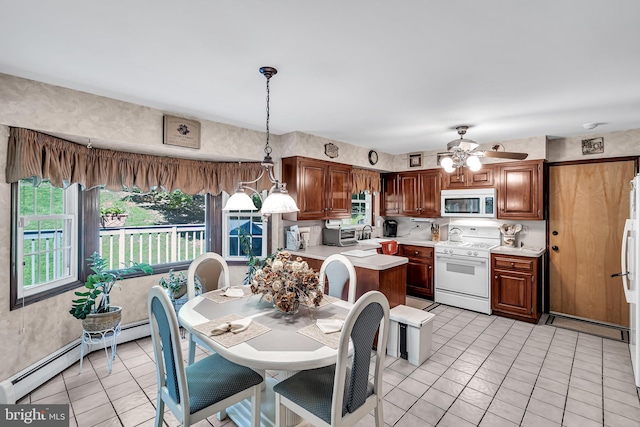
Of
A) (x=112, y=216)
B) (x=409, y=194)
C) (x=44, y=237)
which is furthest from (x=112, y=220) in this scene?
(x=409, y=194)

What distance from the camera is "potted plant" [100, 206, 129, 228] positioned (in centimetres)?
339

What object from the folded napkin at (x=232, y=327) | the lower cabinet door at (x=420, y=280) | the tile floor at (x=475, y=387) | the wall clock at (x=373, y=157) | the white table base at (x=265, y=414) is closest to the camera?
the folded napkin at (x=232, y=327)

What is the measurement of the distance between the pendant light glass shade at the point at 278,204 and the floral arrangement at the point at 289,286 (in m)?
0.39

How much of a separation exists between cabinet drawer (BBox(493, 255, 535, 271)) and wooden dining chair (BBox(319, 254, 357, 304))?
2471mm

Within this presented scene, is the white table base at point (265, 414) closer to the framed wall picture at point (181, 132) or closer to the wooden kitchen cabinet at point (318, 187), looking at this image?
the wooden kitchen cabinet at point (318, 187)

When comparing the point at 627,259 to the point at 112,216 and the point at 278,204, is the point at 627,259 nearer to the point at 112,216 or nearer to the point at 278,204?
the point at 278,204

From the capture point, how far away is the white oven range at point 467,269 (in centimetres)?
424

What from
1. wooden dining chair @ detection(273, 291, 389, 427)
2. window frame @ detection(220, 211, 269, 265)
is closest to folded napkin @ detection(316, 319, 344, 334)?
wooden dining chair @ detection(273, 291, 389, 427)

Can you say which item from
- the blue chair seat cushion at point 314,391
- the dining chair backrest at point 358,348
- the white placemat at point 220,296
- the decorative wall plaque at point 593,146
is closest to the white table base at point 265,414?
the blue chair seat cushion at point 314,391

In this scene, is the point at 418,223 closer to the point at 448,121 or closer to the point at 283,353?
the point at 448,121

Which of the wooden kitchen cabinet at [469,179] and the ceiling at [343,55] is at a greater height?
the ceiling at [343,55]

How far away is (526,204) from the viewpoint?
13.7 feet

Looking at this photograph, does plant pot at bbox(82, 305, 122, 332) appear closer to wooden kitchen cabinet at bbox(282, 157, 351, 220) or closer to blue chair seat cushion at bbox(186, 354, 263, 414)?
blue chair seat cushion at bbox(186, 354, 263, 414)

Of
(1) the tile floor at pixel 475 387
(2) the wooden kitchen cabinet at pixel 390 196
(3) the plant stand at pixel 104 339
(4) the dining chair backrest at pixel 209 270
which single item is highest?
(2) the wooden kitchen cabinet at pixel 390 196
